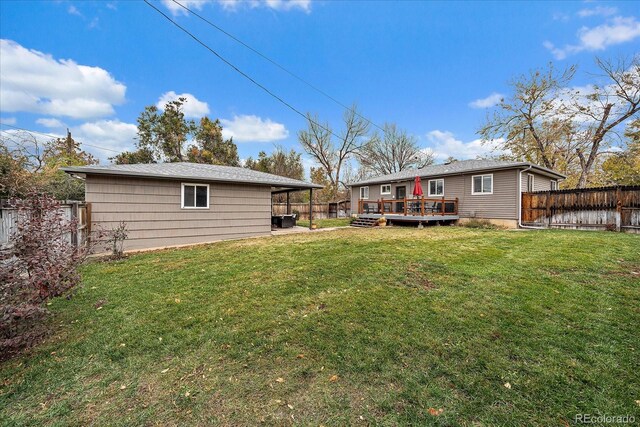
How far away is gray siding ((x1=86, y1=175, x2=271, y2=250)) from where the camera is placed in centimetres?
789

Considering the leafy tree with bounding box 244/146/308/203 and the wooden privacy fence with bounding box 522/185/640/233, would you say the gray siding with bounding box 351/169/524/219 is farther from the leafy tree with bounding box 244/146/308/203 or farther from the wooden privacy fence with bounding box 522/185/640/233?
the leafy tree with bounding box 244/146/308/203

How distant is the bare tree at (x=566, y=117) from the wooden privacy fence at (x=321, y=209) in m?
12.6

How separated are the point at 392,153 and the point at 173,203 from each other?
28211 mm

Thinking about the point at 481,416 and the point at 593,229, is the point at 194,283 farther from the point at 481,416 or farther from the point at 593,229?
the point at 593,229

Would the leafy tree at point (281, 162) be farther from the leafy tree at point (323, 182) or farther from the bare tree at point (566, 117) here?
the bare tree at point (566, 117)

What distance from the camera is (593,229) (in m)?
10.5

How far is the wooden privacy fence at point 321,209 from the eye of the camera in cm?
2080

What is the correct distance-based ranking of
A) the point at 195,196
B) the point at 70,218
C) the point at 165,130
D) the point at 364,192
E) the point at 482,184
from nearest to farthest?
the point at 70,218 < the point at 195,196 < the point at 482,184 < the point at 364,192 < the point at 165,130

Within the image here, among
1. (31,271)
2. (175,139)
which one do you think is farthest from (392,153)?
(31,271)

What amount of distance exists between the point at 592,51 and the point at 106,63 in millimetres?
27957

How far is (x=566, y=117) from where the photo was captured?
18.9 meters

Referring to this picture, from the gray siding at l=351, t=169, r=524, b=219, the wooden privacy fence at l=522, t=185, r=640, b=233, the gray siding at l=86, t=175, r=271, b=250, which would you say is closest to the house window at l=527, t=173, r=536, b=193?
the gray siding at l=351, t=169, r=524, b=219

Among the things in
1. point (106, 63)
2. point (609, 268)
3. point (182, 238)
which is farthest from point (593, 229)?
point (106, 63)

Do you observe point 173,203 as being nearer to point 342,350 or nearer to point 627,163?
point 342,350
